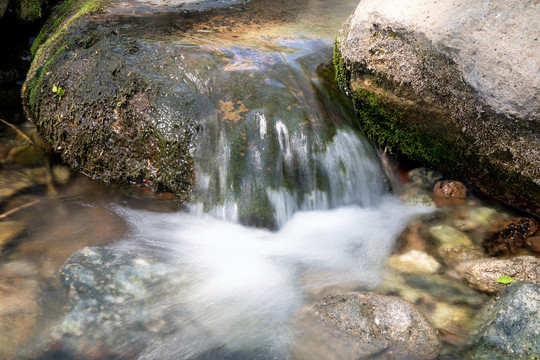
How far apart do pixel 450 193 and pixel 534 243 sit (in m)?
0.91

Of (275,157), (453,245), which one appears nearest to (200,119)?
(275,157)

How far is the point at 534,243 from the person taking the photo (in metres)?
3.74

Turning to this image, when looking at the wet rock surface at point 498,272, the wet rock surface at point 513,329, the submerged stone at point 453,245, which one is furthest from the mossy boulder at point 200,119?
the wet rock surface at point 513,329

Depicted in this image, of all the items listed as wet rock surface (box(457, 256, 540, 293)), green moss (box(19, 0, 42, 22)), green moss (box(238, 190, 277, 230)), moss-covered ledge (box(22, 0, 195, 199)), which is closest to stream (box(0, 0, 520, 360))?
green moss (box(238, 190, 277, 230))

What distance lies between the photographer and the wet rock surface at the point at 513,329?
8.38 ft

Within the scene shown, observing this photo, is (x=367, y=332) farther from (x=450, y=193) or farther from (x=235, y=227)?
(x=450, y=193)

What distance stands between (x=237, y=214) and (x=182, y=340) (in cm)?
141

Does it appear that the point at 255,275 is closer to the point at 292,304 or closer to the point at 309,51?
the point at 292,304

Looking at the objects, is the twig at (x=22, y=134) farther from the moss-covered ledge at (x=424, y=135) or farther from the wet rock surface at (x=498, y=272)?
the wet rock surface at (x=498, y=272)

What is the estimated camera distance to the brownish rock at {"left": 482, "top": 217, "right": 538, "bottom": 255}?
147 inches

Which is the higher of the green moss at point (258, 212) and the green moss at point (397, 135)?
the green moss at point (397, 135)

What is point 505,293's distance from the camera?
2898mm

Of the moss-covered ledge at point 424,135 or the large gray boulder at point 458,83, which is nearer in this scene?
the large gray boulder at point 458,83

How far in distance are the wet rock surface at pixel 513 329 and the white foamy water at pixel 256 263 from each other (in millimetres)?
880
